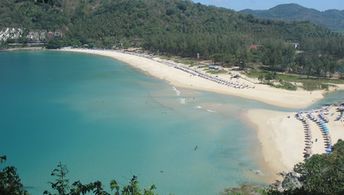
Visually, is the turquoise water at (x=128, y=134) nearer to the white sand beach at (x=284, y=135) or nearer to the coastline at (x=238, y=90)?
the white sand beach at (x=284, y=135)

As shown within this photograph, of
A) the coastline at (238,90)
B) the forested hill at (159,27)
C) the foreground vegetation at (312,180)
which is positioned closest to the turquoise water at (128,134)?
the coastline at (238,90)

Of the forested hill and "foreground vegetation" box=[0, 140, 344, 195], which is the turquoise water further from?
the forested hill

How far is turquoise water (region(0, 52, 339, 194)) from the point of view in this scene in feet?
117

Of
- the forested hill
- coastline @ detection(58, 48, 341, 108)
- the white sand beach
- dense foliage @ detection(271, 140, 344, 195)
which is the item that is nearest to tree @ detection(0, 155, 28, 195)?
dense foliage @ detection(271, 140, 344, 195)

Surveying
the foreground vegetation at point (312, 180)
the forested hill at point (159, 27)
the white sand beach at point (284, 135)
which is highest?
the forested hill at point (159, 27)

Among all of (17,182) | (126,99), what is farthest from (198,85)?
(17,182)

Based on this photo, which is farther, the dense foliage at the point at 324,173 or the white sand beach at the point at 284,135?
the white sand beach at the point at 284,135

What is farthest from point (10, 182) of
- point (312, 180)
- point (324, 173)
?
point (324, 173)

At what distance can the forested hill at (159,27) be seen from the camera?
12138 centimetres

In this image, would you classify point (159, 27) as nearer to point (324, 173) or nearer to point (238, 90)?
point (238, 90)

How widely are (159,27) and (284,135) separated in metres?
114

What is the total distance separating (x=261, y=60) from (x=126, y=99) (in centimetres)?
4373

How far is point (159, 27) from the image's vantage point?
154250 millimetres

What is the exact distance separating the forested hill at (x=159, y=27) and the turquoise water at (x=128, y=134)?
47674mm
